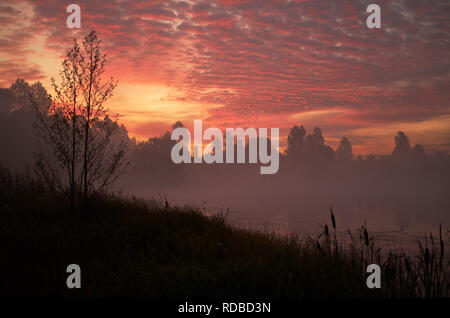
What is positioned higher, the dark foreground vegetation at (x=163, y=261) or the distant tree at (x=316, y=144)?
the distant tree at (x=316, y=144)

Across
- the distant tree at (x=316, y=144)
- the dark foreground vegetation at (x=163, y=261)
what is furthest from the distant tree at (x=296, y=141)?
the dark foreground vegetation at (x=163, y=261)

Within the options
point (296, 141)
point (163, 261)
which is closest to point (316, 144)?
point (296, 141)

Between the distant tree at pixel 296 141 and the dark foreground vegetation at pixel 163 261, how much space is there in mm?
161114

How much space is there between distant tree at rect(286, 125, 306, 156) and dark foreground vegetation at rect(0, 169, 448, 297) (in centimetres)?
16111

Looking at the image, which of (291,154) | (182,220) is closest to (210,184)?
(291,154)

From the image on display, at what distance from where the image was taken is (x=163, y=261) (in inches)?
284

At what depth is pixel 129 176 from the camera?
9888cm

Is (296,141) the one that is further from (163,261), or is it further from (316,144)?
(163,261)

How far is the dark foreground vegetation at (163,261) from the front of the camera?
5.77 m

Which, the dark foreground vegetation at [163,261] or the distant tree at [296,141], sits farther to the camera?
the distant tree at [296,141]

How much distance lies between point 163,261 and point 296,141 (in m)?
168

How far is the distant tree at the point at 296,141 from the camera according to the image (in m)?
167

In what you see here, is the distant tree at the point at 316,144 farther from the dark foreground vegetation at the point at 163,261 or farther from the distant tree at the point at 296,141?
the dark foreground vegetation at the point at 163,261
